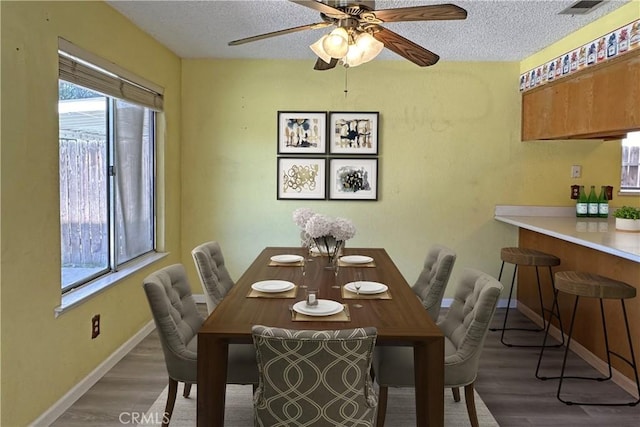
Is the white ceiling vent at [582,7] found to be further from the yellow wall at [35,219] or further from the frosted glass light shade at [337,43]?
the yellow wall at [35,219]

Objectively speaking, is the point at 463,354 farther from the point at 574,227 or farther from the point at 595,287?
the point at 574,227

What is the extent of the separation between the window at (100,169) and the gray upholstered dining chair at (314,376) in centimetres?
181

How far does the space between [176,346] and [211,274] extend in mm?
717

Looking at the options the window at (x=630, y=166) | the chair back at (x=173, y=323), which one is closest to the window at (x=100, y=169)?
the chair back at (x=173, y=323)

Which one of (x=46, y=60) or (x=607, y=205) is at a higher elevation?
(x=46, y=60)

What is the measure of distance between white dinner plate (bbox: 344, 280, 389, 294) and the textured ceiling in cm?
177

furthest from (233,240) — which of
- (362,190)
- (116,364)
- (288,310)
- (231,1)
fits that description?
(288,310)

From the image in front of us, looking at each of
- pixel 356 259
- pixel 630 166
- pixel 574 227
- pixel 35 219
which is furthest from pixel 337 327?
pixel 630 166

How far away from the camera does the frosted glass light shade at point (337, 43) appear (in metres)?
2.37

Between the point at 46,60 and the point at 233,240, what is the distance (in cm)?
264

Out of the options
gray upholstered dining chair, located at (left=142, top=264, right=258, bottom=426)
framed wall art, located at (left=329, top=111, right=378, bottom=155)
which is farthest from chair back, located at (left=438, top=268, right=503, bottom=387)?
framed wall art, located at (left=329, top=111, right=378, bottom=155)

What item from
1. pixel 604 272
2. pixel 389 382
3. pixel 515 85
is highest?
pixel 515 85

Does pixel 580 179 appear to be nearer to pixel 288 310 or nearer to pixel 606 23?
pixel 606 23

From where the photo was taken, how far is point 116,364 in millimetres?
3418
